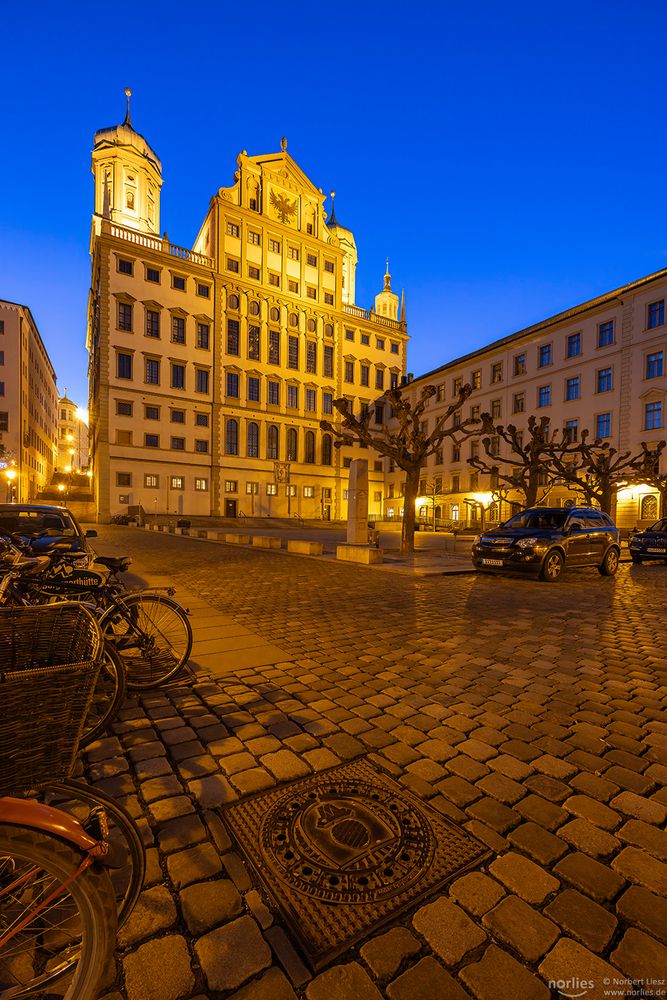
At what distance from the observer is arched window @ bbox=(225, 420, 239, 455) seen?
4969cm

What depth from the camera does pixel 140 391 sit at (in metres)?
44.4

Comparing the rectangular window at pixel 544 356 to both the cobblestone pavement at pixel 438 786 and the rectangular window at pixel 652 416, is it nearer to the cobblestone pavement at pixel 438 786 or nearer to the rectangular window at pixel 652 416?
the rectangular window at pixel 652 416

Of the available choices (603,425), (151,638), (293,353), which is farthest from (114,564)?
(293,353)

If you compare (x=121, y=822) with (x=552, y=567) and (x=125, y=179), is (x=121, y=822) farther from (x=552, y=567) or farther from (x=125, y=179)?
(x=125, y=179)

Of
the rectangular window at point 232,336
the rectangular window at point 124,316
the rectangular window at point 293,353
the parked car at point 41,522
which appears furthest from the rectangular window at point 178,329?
the parked car at point 41,522

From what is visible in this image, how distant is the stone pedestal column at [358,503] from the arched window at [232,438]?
117ft

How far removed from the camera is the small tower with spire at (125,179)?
58.8 meters

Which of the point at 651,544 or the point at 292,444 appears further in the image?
the point at 292,444

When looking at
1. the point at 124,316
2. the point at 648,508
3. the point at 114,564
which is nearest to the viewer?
the point at 114,564

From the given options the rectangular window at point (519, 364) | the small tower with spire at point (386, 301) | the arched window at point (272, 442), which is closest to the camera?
the rectangular window at point (519, 364)

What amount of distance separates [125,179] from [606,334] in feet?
196

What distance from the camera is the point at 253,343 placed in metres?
51.7

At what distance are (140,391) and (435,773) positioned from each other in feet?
155

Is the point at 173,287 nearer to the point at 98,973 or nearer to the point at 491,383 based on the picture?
the point at 491,383
